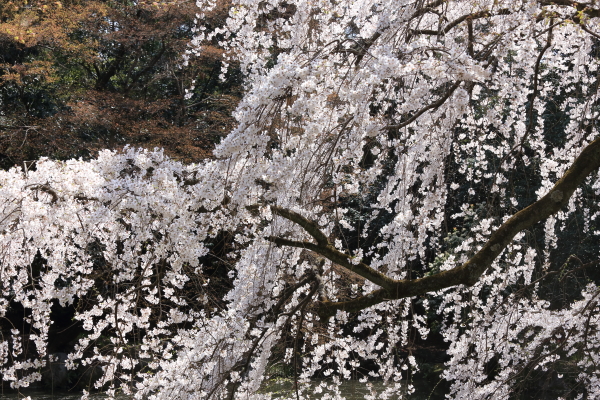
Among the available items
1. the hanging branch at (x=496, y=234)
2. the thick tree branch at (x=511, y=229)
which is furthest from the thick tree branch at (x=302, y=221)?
the thick tree branch at (x=511, y=229)

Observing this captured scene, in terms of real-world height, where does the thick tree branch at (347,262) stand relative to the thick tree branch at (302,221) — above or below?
below

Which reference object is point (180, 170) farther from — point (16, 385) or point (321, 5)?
point (16, 385)

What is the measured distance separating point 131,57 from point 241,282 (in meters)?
7.96

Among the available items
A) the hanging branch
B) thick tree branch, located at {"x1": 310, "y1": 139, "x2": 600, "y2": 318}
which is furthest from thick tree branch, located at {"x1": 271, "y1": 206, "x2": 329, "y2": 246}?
thick tree branch, located at {"x1": 310, "y1": 139, "x2": 600, "y2": 318}

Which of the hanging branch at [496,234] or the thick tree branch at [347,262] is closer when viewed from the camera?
the hanging branch at [496,234]

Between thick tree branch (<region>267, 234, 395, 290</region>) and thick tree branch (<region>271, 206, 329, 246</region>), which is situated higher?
thick tree branch (<region>271, 206, 329, 246</region>)

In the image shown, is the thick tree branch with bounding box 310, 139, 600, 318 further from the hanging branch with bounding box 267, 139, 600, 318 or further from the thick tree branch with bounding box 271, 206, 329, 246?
the thick tree branch with bounding box 271, 206, 329, 246

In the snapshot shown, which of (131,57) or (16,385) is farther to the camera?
(131,57)

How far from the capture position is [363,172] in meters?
2.93

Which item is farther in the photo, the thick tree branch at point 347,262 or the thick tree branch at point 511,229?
the thick tree branch at point 347,262

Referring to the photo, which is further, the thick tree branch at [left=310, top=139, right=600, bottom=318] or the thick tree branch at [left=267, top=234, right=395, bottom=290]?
the thick tree branch at [left=267, top=234, right=395, bottom=290]

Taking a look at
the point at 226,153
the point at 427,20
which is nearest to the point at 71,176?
the point at 226,153

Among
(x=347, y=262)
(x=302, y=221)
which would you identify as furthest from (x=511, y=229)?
(x=302, y=221)

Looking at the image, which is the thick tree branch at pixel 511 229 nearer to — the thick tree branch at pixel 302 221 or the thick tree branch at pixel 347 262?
the thick tree branch at pixel 347 262
